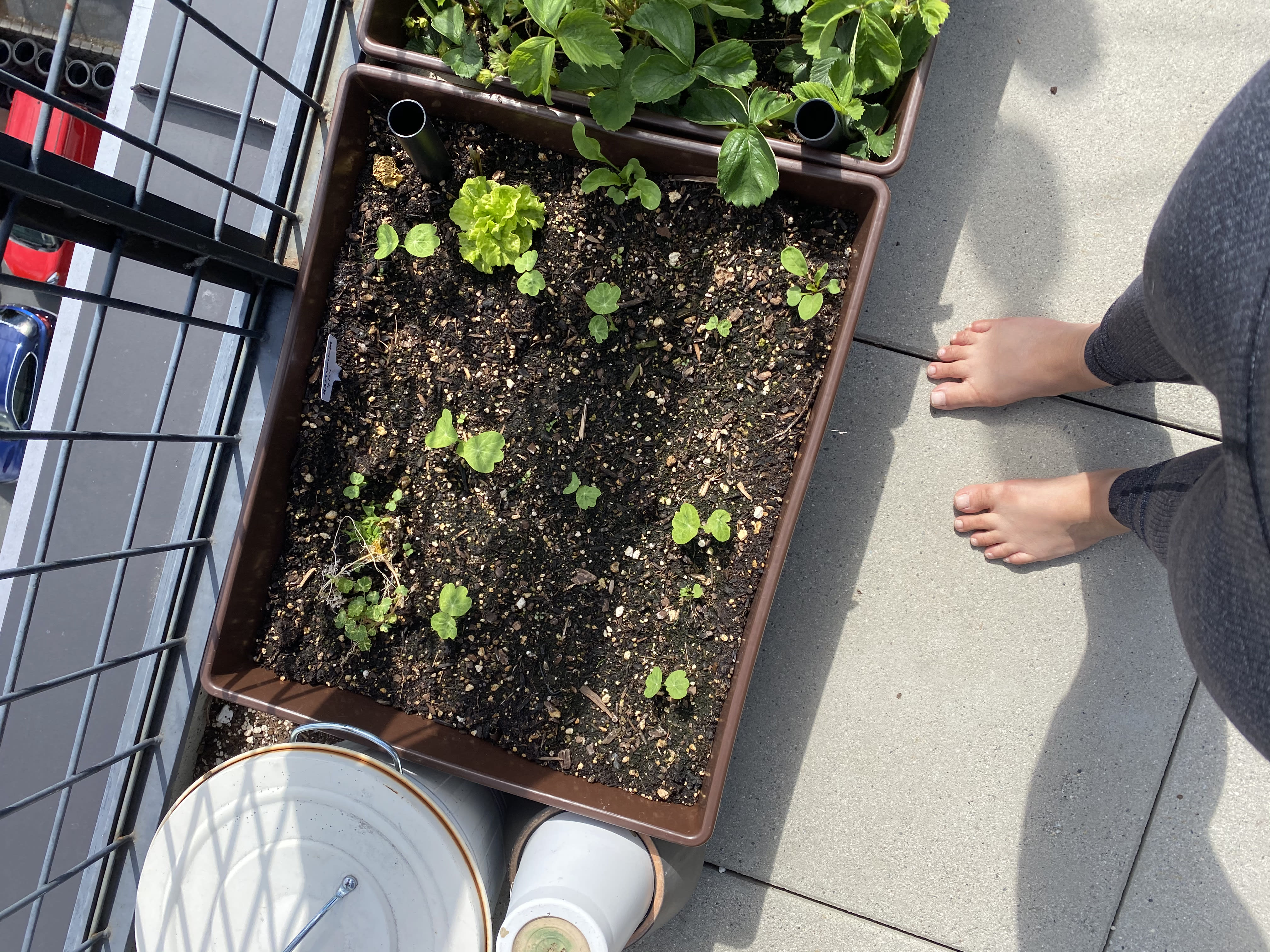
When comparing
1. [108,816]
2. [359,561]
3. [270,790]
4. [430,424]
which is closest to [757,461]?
[430,424]

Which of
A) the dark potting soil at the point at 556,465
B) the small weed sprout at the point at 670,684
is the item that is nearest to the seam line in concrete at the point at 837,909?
the dark potting soil at the point at 556,465

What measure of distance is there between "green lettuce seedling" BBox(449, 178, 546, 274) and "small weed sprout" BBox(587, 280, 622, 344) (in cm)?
13

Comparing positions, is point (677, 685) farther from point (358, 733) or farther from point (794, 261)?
point (794, 261)

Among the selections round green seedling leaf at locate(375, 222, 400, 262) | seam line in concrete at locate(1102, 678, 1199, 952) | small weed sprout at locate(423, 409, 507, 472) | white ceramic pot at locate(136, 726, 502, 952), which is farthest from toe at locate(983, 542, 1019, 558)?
round green seedling leaf at locate(375, 222, 400, 262)

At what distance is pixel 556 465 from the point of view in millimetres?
1220

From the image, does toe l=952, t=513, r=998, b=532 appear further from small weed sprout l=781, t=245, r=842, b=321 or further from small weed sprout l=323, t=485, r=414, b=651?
small weed sprout l=323, t=485, r=414, b=651

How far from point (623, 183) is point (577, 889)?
1067 mm

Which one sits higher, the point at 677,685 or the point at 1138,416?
the point at 1138,416

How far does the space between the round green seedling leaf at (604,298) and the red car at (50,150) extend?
5.58ft

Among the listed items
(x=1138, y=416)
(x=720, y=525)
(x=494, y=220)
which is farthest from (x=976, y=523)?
(x=494, y=220)

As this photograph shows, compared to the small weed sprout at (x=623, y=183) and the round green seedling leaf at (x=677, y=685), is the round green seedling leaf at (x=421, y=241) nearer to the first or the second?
the small weed sprout at (x=623, y=183)

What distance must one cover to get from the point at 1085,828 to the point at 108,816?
73.2 inches

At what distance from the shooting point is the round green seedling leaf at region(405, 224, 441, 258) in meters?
1.16

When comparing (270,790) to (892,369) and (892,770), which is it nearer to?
(892,770)
